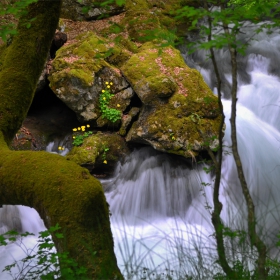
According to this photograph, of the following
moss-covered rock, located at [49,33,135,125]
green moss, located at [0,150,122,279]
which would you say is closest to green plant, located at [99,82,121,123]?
moss-covered rock, located at [49,33,135,125]

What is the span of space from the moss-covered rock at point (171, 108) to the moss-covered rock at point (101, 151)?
0.31 metres

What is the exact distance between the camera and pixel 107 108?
6.88 meters

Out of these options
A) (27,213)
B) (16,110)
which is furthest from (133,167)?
(16,110)

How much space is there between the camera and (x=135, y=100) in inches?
284

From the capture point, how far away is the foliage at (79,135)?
6808 millimetres

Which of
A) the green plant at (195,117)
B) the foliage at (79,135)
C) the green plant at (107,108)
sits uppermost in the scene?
the green plant at (107,108)

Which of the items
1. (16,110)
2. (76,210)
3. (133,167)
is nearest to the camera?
(76,210)

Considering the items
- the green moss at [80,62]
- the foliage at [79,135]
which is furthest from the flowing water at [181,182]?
the green moss at [80,62]

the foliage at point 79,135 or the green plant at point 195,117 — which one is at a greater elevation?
the green plant at point 195,117

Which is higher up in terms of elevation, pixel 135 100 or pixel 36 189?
pixel 135 100

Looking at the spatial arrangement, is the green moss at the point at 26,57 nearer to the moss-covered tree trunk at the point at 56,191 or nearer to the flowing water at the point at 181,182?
the moss-covered tree trunk at the point at 56,191

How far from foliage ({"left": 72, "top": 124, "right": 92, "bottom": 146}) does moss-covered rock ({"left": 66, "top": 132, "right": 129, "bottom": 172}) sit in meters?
0.11

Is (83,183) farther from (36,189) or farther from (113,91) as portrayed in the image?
(113,91)

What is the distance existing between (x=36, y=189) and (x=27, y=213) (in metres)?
3.66
